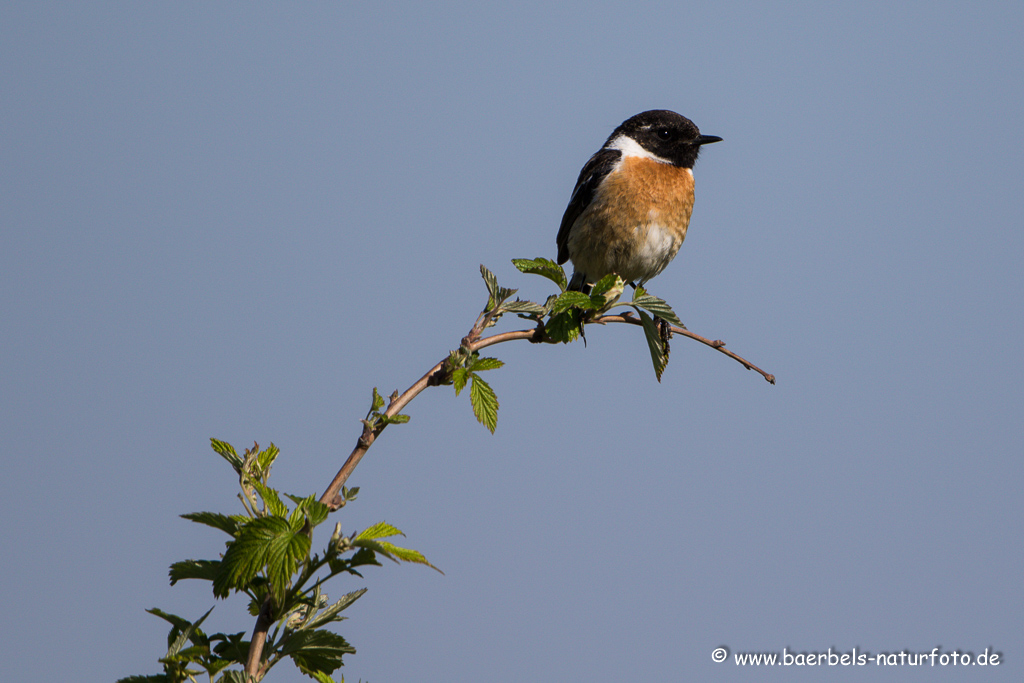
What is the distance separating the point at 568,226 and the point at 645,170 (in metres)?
0.72

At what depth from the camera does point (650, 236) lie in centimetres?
610

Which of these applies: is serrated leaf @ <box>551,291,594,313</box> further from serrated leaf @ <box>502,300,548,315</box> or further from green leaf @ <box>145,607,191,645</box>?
green leaf @ <box>145,607,191,645</box>

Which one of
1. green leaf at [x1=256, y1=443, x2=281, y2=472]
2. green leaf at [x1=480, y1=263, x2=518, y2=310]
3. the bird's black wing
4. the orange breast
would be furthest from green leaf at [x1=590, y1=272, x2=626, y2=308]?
the bird's black wing

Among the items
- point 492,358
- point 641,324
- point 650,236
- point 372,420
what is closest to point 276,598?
point 372,420

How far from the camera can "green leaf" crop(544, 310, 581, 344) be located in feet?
8.82

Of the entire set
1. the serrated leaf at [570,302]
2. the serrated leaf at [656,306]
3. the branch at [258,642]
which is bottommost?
the branch at [258,642]

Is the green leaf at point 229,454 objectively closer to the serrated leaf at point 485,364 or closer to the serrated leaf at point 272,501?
the serrated leaf at point 272,501

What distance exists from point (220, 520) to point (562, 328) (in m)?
1.32

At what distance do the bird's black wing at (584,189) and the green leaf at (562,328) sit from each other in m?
3.73

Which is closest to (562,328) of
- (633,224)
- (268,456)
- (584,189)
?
(268,456)

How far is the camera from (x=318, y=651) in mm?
1761

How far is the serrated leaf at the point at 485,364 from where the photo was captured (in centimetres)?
219

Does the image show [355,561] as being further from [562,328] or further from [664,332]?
[664,332]

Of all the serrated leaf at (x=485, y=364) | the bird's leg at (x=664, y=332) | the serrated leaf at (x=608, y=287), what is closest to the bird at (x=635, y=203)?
the bird's leg at (x=664, y=332)
